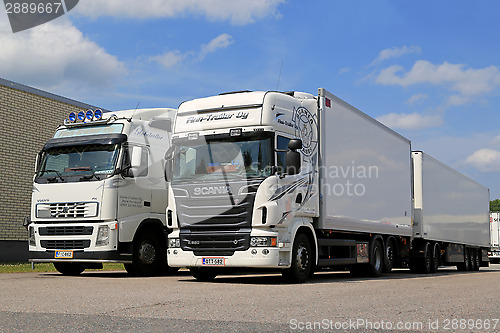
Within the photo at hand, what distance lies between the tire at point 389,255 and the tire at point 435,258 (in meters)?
3.86

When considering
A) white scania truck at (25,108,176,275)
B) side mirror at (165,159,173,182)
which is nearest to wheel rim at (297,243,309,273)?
side mirror at (165,159,173,182)

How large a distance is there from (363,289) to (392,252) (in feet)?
22.4

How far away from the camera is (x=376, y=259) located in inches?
631

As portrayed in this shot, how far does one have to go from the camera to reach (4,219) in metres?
21.2

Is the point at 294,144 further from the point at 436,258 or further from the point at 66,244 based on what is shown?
the point at 436,258

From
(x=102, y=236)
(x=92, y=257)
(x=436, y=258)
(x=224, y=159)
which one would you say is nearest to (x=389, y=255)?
(x=436, y=258)

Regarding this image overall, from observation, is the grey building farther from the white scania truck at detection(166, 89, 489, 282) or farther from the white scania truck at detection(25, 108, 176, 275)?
the white scania truck at detection(166, 89, 489, 282)

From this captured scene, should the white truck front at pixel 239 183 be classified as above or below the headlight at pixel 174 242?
above

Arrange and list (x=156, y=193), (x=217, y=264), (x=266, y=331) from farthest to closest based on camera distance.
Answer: (x=156, y=193), (x=217, y=264), (x=266, y=331)

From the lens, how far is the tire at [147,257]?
14203 millimetres

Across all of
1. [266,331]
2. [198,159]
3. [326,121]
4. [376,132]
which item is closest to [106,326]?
[266,331]

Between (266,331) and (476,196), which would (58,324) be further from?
(476,196)

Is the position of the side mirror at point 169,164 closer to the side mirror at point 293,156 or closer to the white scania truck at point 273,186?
the white scania truck at point 273,186

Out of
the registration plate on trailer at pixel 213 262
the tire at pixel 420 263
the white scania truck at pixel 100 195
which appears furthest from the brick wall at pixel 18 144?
the tire at pixel 420 263
